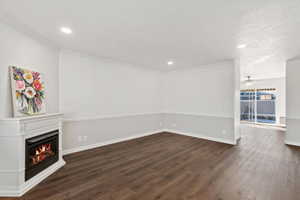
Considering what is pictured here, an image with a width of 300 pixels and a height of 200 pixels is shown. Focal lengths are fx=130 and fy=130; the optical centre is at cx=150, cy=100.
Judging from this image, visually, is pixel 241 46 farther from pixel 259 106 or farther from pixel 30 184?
pixel 259 106

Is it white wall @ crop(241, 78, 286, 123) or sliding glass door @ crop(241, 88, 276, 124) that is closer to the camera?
white wall @ crop(241, 78, 286, 123)

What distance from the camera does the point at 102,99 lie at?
4.03 m

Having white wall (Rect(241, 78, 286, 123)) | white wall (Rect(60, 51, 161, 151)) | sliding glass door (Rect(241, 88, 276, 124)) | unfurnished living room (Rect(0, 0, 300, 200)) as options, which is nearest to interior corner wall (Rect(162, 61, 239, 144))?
unfurnished living room (Rect(0, 0, 300, 200))

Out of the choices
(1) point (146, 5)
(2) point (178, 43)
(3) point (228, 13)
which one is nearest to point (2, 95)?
(1) point (146, 5)

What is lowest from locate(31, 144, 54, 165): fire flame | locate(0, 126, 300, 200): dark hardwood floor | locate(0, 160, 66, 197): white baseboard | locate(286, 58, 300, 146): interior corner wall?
locate(0, 126, 300, 200): dark hardwood floor

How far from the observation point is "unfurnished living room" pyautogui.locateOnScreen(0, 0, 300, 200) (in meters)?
1.94

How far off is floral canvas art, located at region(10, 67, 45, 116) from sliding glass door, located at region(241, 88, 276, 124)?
35.1 ft

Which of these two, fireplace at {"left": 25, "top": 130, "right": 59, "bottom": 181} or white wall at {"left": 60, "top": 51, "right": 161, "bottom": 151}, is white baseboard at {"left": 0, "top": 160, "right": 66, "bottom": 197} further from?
white wall at {"left": 60, "top": 51, "right": 161, "bottom": 151}

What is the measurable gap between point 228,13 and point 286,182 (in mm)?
2970

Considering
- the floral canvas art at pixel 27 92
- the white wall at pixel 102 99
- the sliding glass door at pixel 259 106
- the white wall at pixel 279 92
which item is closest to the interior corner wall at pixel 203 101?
the white wall at pixel 102 99

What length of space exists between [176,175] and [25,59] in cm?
365

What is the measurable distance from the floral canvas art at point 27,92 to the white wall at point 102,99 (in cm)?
58

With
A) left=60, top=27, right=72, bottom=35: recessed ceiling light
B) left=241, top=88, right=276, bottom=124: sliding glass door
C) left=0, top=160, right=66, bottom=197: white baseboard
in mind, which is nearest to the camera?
left=0, top=160, right=66, bottom=197: white baseboard

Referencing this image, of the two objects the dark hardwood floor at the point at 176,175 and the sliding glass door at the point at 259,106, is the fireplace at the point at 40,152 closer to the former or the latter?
the dark hardwood floor at the point at 176,175
